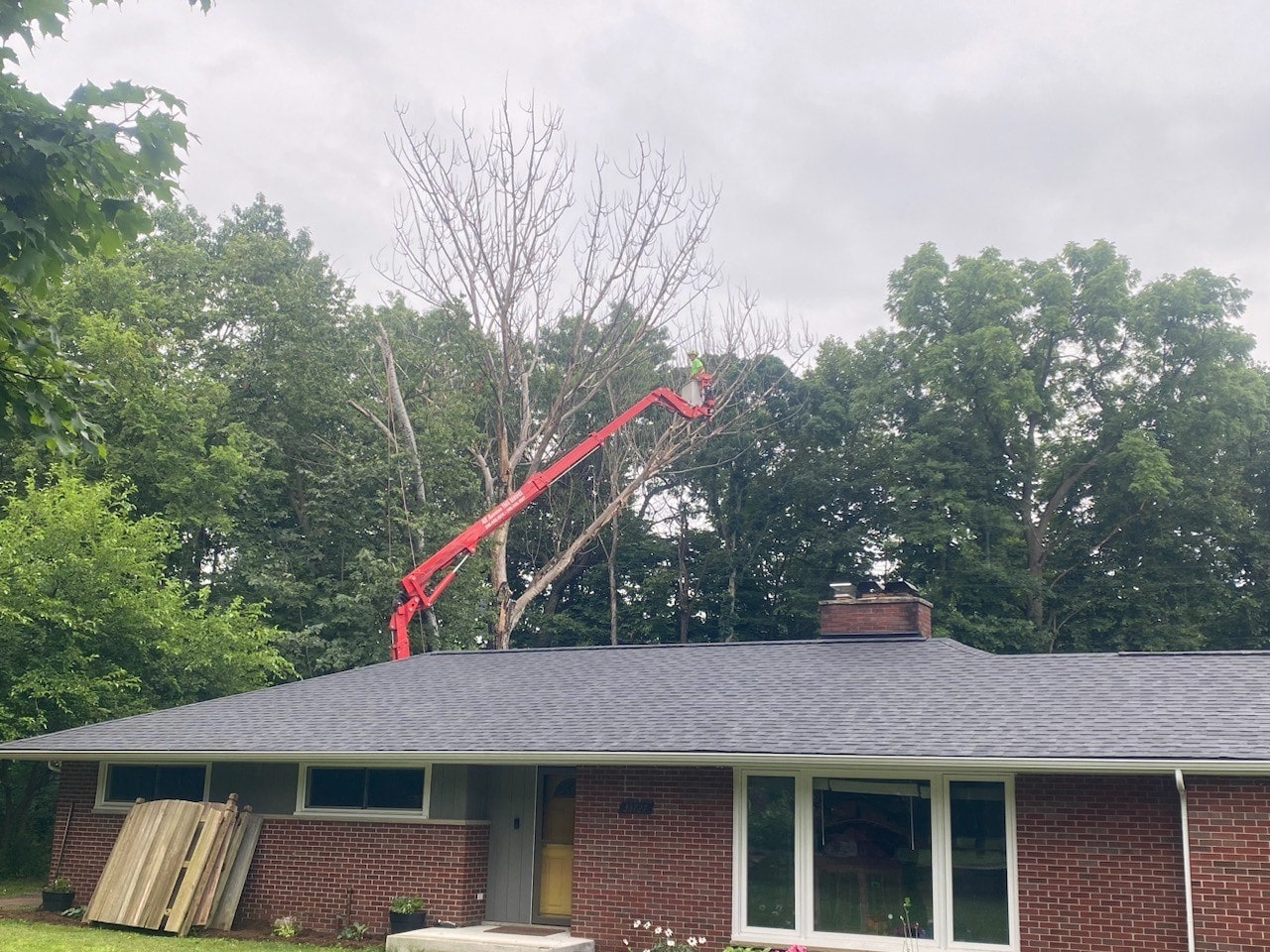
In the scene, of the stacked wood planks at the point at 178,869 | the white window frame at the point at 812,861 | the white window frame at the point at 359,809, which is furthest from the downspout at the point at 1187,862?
the stacked wood planks at the point at 178,869

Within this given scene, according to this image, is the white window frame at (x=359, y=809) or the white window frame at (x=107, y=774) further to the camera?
the white window frame at (x=107, y=774)

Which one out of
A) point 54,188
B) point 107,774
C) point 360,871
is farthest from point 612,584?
point 54,188

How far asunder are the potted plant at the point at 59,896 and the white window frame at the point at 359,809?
3.55 m

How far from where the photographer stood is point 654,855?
12492 millimetres

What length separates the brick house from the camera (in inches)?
418

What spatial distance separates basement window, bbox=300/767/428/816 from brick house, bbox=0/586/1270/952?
0.03 m

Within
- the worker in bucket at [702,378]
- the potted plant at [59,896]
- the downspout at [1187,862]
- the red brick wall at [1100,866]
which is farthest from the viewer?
the worker in bucket at [702,378]

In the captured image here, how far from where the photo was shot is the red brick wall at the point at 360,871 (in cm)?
1374

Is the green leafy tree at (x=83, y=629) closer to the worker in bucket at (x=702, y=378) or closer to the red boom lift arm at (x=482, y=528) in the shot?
the red boom lift arm at (x=482, y=528)

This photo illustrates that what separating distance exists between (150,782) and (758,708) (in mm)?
8537

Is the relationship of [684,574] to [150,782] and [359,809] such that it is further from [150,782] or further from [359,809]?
[359,809]

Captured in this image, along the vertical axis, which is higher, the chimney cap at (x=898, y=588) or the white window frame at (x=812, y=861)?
the chimney cap at (x=898, y=588)

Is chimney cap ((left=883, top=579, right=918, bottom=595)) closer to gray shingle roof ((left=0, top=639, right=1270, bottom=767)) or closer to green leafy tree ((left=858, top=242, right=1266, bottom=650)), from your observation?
gray shingle roof ((left=0, top=639, right=1270, bottom=767))

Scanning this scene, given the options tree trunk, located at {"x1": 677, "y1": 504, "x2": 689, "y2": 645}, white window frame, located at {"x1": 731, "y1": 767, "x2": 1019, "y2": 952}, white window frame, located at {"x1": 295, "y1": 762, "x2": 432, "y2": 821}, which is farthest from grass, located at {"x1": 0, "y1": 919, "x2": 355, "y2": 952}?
tree trunk, located at {"x1": 677, "y1": 504, "x2": 689, "y2": 645}
